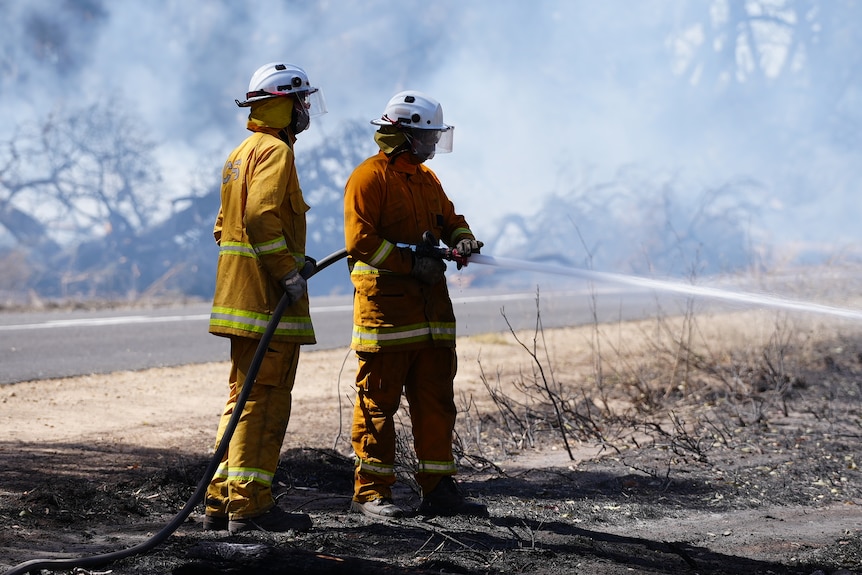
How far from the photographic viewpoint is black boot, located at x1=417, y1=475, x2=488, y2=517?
14.6 ft

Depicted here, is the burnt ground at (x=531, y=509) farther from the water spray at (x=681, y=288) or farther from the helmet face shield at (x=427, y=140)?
the helmet face shield at (x=427, y=140)

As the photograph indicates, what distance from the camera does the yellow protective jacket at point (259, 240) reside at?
3977 millimetres

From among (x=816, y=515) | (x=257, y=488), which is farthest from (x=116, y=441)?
(x=816, y=515)

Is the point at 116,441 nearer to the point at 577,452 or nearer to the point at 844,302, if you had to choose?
the point at 577,452

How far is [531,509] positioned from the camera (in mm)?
4695

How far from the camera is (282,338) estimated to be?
4.11 meters

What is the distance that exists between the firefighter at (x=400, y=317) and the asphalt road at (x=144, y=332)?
242cm

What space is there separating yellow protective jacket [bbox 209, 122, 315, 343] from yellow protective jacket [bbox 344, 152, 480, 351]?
12.0 inches

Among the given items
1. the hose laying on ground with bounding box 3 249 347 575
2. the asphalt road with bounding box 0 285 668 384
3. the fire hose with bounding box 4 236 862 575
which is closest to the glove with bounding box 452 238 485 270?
the fire hose with bounding box 4 236 862 575

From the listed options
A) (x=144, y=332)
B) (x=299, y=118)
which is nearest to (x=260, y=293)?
(x=299, y=118)

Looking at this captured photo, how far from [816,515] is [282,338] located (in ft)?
9.10

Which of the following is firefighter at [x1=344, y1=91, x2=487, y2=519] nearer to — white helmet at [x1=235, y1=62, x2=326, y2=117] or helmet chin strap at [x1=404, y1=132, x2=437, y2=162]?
helmet chin strap at [x1=404, y1=132, x2=437, y2=162]

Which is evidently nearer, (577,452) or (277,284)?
(277,284)

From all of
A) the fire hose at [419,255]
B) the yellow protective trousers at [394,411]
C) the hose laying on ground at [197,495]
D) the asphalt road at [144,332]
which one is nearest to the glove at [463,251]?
the fire hose at [419,255]
